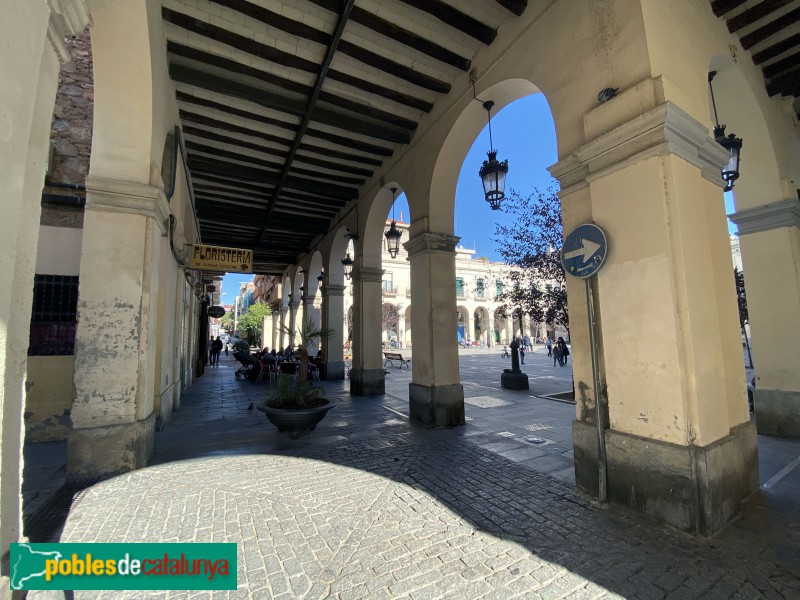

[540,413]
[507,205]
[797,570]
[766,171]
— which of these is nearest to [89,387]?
[797,570]

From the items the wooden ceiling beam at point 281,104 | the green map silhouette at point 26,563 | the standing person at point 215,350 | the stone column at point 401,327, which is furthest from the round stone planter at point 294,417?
the stone column at point 401,327

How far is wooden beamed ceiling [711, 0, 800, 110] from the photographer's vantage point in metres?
4.17

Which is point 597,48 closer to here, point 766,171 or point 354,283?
point 766,171

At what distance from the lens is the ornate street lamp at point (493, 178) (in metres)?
4.90

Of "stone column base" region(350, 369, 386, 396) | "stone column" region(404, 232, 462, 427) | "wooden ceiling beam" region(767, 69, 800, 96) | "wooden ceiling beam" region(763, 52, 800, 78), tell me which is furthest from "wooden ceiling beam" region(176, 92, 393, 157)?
"wooden ceiling beam" region(767, 69, 800, 96)

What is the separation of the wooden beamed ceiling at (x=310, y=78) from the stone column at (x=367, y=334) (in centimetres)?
235

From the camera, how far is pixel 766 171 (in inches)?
200

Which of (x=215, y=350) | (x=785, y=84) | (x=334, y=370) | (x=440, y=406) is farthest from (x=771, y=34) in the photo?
(x=215, y=350)

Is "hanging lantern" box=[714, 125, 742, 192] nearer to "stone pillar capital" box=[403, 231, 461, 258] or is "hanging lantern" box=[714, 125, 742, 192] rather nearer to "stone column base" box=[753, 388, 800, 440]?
"stone column base" box=[753, 388, 800, 440]

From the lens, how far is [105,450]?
386cm

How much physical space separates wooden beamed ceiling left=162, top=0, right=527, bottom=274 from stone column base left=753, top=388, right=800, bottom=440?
6161 millimetres

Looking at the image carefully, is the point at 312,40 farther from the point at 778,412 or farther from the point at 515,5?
the point at 778,412

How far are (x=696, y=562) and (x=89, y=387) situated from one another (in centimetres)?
556

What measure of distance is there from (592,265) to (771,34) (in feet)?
14.3
